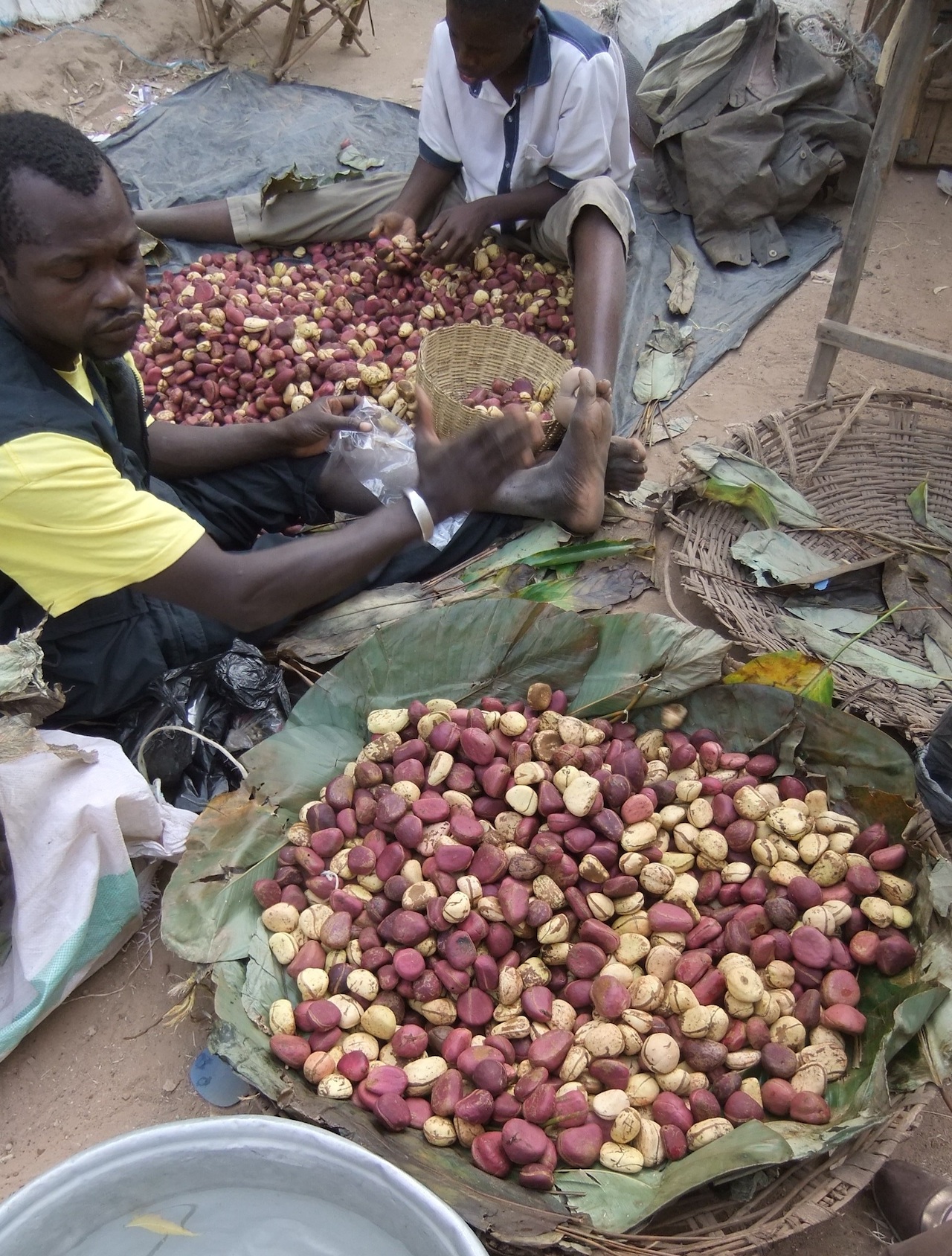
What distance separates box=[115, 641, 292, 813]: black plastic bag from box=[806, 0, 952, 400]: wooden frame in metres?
1.87

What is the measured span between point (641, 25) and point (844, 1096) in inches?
174

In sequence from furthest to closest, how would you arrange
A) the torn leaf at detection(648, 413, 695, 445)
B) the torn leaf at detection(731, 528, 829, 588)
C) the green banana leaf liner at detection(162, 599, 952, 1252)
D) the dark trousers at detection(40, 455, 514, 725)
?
1. the torn leaf at detection(648, 413, 695, 445)
2. the torn leaf at detection(731, 528, 829, 588)
3. the dark trousers at detection(40, 455, 514, 725)
4. the green banana leaf liner at detection(162, 599, 952, 1252)

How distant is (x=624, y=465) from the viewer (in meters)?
2.43

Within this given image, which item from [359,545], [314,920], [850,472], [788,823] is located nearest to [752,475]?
[850,472]

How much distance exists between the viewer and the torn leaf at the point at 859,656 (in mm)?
2062

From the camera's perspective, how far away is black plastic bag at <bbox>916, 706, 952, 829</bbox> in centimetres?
160

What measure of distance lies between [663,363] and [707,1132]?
7.75 feet

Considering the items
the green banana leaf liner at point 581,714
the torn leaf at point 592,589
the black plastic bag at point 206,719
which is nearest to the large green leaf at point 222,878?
the green banana leaf liner at point 581,714

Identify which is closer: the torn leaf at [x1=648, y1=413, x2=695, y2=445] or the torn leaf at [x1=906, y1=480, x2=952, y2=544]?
the torn leaf at [x1=906, y1=480, x2=952, y2=544]

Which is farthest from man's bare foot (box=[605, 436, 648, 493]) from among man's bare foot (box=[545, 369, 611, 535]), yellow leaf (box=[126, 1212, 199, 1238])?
yellow leaf (box=[126, 1212, 199, 1238])

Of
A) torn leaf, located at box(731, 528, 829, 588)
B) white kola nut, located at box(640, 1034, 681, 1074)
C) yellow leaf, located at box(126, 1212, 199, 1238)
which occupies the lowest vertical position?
white kola nut, located at box(640, 1034, 681, 1074)

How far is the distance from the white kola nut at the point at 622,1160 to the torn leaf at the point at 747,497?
5.04 feet

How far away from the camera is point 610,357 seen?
2.75 metres

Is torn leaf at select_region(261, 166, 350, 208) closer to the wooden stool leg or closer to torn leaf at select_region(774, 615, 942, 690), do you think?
the wooden stool leg
